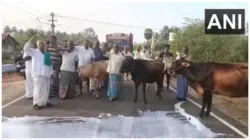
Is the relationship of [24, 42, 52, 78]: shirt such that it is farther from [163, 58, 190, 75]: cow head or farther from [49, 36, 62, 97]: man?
[163, 58, 190, 75]: cow head

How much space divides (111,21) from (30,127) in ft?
5.49

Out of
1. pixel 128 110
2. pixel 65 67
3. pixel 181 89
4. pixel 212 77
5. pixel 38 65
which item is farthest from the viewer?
pixel 65 67

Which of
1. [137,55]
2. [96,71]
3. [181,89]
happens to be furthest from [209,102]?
[96,71]

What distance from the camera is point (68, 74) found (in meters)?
7.94

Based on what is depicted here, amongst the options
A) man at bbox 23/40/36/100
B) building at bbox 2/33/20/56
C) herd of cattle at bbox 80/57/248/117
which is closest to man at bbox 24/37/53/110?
man at bbox 23/40/36/100

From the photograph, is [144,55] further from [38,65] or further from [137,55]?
[38,65]

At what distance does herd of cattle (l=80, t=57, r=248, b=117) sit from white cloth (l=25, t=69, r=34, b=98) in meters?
1.08

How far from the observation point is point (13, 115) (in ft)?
19.4

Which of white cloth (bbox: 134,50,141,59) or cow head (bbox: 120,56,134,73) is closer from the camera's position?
white cloth (bbox: 134,50,141,59)

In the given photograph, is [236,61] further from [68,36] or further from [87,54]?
[87,54]

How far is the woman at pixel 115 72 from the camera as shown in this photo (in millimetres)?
7504

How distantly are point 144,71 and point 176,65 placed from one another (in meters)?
1.36

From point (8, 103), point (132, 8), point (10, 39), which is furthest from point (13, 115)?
point (132, 8)

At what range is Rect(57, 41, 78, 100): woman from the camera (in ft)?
25.3
